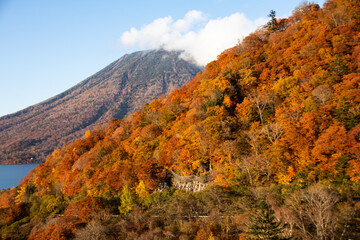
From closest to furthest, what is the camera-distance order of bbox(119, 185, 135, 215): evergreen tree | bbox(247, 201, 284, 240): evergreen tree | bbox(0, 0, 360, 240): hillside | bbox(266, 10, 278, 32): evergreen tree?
bbox(247, 201, 284, 240): evergreen tree → bbox(0, 0, 360, 240): hillside → bbox(119, 185, 135, 215): evergreen tree → bbox(266, 10, 278, 32): evergreen tree

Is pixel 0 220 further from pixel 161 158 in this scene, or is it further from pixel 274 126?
pixel 274 126

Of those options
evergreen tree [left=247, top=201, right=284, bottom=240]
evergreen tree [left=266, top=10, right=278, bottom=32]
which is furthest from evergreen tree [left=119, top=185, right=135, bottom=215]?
evergreen tree [left=266, top=10, right=278, bottom=32]

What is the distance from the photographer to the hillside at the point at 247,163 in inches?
664

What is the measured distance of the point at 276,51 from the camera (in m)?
42.1

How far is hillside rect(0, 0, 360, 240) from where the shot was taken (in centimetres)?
1688

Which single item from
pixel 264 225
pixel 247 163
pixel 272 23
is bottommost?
pixel 247 163

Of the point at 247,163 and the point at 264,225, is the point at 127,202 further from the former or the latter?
the point at 264,225

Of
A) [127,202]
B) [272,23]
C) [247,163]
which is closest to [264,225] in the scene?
[247,163]

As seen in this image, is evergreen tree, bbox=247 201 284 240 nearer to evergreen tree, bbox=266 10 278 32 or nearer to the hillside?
the hillside

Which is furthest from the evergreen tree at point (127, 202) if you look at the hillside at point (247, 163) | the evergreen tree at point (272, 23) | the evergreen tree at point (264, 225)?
the evergreen tree at point (272, 23)

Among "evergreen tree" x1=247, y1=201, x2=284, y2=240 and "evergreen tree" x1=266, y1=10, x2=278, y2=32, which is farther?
"evergreen tree" x1=266, y1=10, x2=278, y2=32

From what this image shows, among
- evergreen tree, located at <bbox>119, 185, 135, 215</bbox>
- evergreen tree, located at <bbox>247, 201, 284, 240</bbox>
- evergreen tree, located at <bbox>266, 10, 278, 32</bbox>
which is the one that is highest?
evergreen tree, located at <bbox>266, 10, 278, 32</bbox>

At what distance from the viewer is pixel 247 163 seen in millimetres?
23844

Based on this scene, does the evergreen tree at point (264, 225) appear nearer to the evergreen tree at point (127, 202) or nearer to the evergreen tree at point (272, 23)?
the evergreen tree at point (127, 202)
